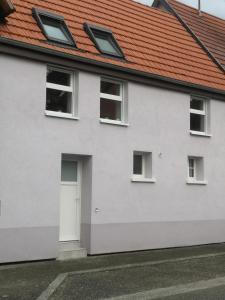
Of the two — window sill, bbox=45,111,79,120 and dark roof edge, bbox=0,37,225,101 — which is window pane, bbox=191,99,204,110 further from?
window sill, bbox=45,111,79,120

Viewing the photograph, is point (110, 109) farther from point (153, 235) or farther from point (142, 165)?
point (153, 235)

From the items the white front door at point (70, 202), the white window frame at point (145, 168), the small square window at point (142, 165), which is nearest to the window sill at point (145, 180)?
the white window frame at point (145, 168)

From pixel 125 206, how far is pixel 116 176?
35.0 inches

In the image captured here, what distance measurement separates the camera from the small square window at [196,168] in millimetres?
16467

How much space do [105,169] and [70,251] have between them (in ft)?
7.83

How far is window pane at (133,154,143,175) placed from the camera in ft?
49.2

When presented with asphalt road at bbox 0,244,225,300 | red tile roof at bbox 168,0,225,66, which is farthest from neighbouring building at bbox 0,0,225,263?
red tile roof at bbox 168,0,225,66

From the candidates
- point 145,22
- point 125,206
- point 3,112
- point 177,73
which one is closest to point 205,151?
point 177,73

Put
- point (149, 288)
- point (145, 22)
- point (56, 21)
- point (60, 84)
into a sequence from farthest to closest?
1. point (145, 22)
2. point (56, 21)
3. point (60, 84)
4. point (149, 288)

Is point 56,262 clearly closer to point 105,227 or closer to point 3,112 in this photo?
point 105,227

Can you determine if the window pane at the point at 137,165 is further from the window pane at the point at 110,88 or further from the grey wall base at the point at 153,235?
the window pane at the point at 110,88

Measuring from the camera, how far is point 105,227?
535 inches

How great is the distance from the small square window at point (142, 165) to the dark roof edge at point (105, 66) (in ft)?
7.06

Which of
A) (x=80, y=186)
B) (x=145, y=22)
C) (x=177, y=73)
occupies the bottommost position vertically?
(x=80, y=186)
